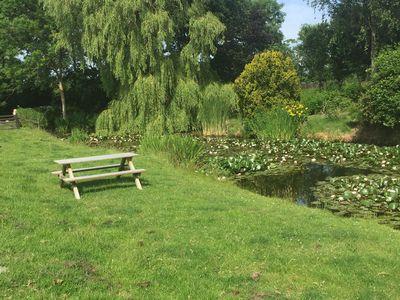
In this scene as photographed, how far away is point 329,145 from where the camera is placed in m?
16.8

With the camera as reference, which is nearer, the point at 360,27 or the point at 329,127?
the point at 329,127

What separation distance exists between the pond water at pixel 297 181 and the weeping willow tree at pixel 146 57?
32.9 feet

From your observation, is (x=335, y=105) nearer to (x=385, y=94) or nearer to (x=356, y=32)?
(x=385, y=94)

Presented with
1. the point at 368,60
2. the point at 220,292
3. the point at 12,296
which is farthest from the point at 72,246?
the point at 368,60

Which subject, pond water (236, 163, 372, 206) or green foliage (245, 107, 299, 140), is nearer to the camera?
pond water (236, 163, 372, 206)

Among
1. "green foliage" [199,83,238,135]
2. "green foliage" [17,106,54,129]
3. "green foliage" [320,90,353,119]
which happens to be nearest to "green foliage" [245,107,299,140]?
"green foliage" [199,83,238,135]

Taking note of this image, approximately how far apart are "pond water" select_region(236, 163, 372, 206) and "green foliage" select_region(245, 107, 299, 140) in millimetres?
5635

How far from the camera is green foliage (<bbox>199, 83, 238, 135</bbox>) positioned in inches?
893

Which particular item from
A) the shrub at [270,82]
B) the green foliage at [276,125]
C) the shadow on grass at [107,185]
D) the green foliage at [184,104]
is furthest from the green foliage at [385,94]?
the shadow on grass at [107,185]

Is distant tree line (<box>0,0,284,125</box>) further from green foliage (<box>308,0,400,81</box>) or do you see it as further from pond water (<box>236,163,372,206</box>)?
pond water (<box>236,163,372,206</box>)

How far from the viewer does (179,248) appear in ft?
18.0

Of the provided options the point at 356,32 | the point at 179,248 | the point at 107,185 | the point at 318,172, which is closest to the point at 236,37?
the point at 356,32

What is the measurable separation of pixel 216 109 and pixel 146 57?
437cm

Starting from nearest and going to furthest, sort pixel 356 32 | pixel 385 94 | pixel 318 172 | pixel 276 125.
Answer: pixel 318 172 → pixel 385 94 → pixel 276 125 → pixel 356 32
